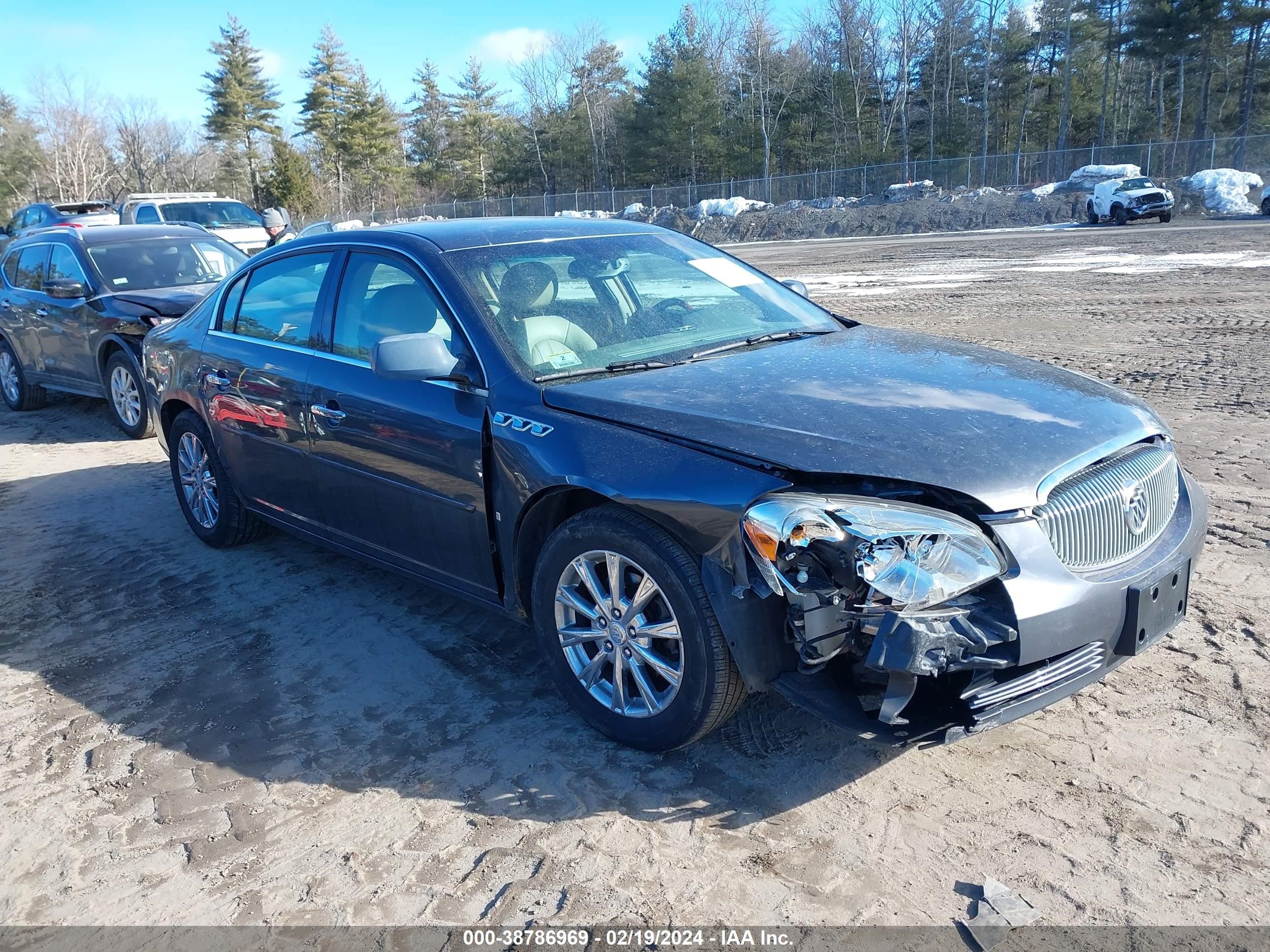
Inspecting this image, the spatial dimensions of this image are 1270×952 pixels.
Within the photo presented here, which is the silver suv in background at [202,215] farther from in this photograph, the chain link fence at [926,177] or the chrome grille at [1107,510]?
the chain link fence at [926,177]

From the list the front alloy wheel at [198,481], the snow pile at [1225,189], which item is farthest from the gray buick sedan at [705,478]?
the snow pile at [1225,189]

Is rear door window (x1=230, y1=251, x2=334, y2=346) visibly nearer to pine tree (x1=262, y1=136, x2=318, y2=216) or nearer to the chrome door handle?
the chrome door handle

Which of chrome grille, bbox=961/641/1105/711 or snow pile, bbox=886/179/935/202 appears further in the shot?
snow pile, bbox=886/179/935/202

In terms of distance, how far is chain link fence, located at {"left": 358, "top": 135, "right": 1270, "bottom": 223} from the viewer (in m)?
43.5

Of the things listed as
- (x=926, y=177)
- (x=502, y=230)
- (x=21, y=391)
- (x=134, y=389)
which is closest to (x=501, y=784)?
(x=502, y=230)

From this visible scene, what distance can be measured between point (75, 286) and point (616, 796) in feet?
28.6

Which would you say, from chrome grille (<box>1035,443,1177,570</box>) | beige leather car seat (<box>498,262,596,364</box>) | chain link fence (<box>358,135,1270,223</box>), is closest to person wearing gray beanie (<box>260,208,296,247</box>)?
beige leather car seat (<box>498,262,596,364</box>)

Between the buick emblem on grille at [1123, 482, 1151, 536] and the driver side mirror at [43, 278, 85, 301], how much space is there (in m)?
9.53

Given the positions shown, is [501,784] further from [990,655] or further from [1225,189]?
[1225,189]

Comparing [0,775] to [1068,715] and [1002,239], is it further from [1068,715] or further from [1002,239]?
[1002,239]

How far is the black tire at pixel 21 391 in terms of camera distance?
10.9 m

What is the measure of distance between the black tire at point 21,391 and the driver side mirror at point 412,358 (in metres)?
8.98

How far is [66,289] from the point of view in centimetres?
948

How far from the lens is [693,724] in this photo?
3.18 meters
